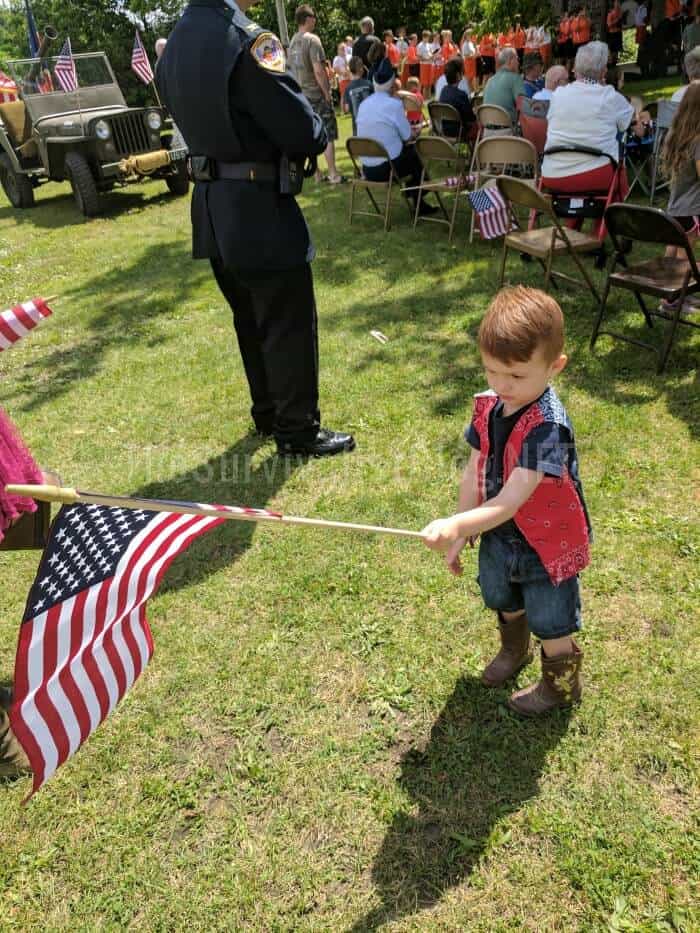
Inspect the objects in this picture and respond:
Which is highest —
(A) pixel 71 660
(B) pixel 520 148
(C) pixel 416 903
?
(B) pixel 520 148

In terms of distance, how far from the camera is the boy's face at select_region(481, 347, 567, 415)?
1.69m

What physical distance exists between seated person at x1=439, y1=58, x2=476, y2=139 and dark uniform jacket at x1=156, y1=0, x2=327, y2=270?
7291mm

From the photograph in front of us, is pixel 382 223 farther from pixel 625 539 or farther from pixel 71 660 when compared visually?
pixel 71 660

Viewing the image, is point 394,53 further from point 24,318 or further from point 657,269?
point 24,318

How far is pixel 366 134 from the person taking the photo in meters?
7.50

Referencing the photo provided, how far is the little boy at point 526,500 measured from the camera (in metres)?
1.68

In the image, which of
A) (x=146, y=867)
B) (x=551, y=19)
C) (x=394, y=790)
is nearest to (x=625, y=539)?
(x=394, y=790)

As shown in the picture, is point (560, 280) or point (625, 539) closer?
point (625, 539)

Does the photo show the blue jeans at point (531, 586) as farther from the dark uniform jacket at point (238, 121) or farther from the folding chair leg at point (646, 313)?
the folding chair leg at point (646, 313)

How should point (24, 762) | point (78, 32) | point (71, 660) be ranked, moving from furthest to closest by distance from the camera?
1. point (78, 32)
2. point (24, 762)
3. point (71, 660)

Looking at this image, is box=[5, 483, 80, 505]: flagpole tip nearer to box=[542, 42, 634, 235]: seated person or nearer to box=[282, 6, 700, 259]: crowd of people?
box=[282, 6, 700, 259]: crowd of people

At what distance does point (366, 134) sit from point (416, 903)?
7457 mm

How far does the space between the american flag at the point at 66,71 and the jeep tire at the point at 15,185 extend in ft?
5.16

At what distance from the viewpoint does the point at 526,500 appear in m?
1.83
